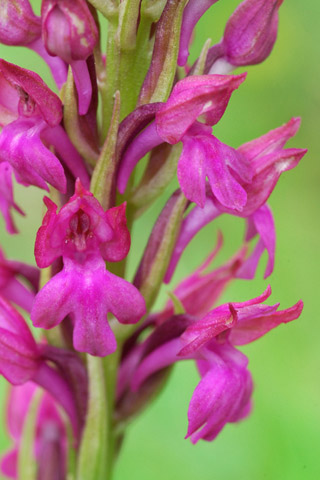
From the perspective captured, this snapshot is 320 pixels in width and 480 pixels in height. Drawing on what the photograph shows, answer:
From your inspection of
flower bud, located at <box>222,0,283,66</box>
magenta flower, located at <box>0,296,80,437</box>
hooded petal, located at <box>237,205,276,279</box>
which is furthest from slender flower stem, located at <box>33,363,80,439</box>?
flower bud, located at <box>222,0,283,66</box>

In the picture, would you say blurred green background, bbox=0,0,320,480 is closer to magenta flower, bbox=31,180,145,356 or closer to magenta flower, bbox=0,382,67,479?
magenta flower, bbox=0,382,67,479

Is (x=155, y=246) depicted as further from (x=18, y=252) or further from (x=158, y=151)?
(x=18, y=252)

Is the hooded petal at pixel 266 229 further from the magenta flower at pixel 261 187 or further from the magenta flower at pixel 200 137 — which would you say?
the magenta flower at pixel 200 137

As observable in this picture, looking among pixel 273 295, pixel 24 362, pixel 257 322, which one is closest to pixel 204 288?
pixel 257 322

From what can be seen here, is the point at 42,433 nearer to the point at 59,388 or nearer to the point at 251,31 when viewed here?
the point at 59,388

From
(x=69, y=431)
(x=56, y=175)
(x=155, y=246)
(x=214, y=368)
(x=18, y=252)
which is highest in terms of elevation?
(x=56, y=175)

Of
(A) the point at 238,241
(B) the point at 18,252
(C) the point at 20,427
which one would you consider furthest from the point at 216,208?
(B) the point at 18,252

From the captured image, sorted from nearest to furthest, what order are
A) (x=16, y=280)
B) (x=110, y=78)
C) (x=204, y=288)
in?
(x=110, y=78), (x=16, y=280), (x=204, y=288)

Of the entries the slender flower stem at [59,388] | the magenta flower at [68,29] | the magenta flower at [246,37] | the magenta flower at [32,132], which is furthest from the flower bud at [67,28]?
the slender flower stem at [59,388]
